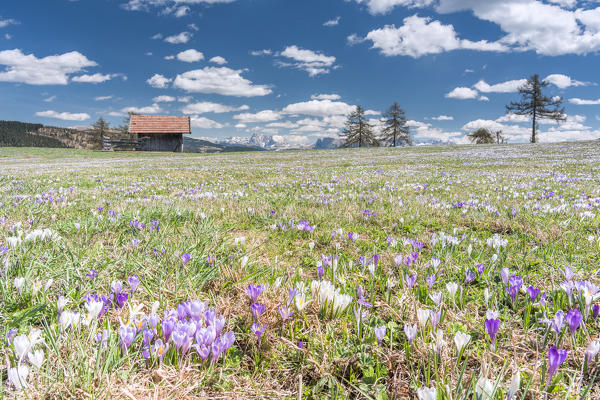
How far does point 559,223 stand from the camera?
14.3 feet

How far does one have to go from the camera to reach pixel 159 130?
196 ft

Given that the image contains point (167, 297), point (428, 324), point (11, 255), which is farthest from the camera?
point (11, 255)

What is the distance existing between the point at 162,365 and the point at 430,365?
4.79ft

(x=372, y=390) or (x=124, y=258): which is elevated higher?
(x=124, y=258)

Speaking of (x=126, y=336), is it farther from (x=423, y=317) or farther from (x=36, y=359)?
(x=423, y=317)

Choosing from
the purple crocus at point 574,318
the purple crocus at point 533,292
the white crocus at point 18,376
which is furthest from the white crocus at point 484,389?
the white crocus at point 18,376

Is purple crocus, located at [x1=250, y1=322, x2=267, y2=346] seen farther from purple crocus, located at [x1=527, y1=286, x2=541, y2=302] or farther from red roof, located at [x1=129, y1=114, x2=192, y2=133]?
red roof, located at [x1=129, y1=114, x2=192, y2=133]

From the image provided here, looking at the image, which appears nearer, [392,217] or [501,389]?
[501,389]

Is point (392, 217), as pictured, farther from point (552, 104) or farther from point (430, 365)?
point (552, 104)

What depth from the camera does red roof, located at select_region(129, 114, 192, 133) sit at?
59844 millimetres

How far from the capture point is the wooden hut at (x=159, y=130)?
59938 mm

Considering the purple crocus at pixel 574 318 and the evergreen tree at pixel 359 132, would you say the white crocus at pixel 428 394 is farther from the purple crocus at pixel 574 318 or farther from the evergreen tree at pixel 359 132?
the evergreen tree at pixel 359 132

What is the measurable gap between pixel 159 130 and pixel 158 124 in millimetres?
2255

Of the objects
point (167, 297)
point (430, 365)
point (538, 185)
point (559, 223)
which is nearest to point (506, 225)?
point (559, 223)
